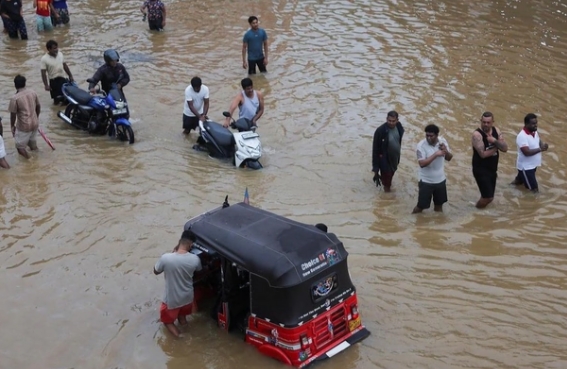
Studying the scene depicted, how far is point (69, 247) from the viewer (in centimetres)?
926

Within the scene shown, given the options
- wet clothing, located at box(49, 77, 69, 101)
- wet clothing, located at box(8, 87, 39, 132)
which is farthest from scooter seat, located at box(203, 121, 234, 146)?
wet clothing, located at box(49, 77, 69, 101)

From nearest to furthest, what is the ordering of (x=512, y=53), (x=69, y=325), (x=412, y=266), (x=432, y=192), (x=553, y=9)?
(x=69, y=325) < (x=412, y=266) < (x=432, y=192) < (x=512, y=53) < (x=553, y=9)

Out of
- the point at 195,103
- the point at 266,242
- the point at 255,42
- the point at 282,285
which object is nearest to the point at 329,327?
the point at 282,285

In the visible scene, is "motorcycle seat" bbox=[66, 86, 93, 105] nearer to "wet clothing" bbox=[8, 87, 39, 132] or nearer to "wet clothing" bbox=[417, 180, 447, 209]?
"wet clothing" bbox=[8, 87, 39, 132]

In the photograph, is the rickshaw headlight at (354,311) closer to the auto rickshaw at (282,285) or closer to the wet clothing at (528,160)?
the auto rickshaw at (282,285)

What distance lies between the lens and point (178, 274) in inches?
282

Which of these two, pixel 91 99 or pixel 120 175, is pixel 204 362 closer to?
pixel 120 175

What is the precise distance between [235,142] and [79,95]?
3.30 m

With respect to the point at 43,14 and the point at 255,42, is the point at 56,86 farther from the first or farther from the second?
the point at 43,14

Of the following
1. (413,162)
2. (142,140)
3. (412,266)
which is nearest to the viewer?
(412,266)

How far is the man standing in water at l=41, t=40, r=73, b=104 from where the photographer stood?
13.7 metres

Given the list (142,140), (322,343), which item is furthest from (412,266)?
(142,140)

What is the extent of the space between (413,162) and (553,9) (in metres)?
12.0

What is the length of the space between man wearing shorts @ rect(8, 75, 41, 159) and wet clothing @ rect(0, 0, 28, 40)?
7814mm
